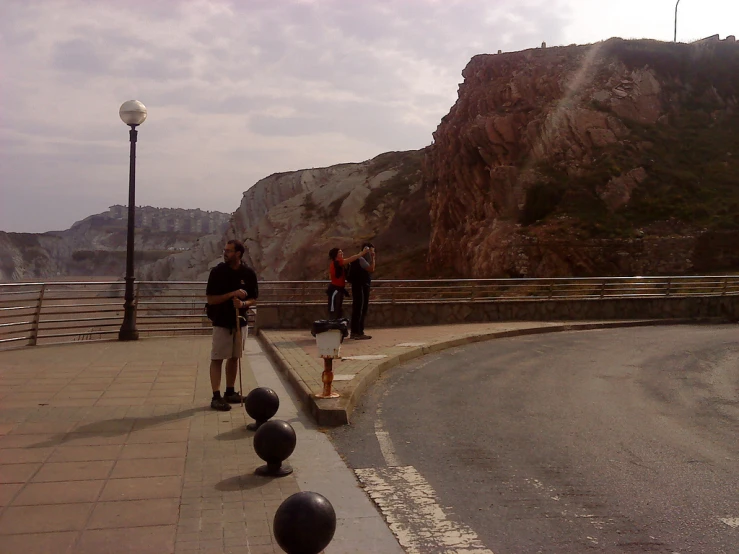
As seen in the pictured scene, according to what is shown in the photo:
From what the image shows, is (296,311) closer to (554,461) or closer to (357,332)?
(357,332)

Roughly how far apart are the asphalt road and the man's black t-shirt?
1.82 metres

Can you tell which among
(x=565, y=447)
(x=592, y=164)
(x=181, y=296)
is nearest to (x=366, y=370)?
(x=565, y=447)

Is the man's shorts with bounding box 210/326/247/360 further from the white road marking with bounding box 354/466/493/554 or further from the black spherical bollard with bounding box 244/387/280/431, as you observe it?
the white road marking with bounding box 354/466/493/554

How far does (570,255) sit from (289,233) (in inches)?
1873

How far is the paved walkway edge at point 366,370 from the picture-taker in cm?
731

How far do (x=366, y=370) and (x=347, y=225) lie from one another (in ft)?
218

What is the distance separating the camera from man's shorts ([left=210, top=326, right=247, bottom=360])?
797 centimetres

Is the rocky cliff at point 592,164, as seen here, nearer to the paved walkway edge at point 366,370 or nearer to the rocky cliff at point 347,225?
the rocky cliff at point 347,225

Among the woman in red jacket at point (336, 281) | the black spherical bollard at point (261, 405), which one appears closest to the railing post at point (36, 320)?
the woman in red jacket at point (336, 281)

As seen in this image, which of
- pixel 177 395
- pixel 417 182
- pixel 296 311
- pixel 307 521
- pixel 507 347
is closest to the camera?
pixel 307 521

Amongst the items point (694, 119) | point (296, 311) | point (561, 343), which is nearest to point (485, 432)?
point (561, 343)

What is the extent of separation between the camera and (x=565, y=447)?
258 inches

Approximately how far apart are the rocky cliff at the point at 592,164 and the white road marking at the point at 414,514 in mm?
32733

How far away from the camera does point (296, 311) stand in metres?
16.7
